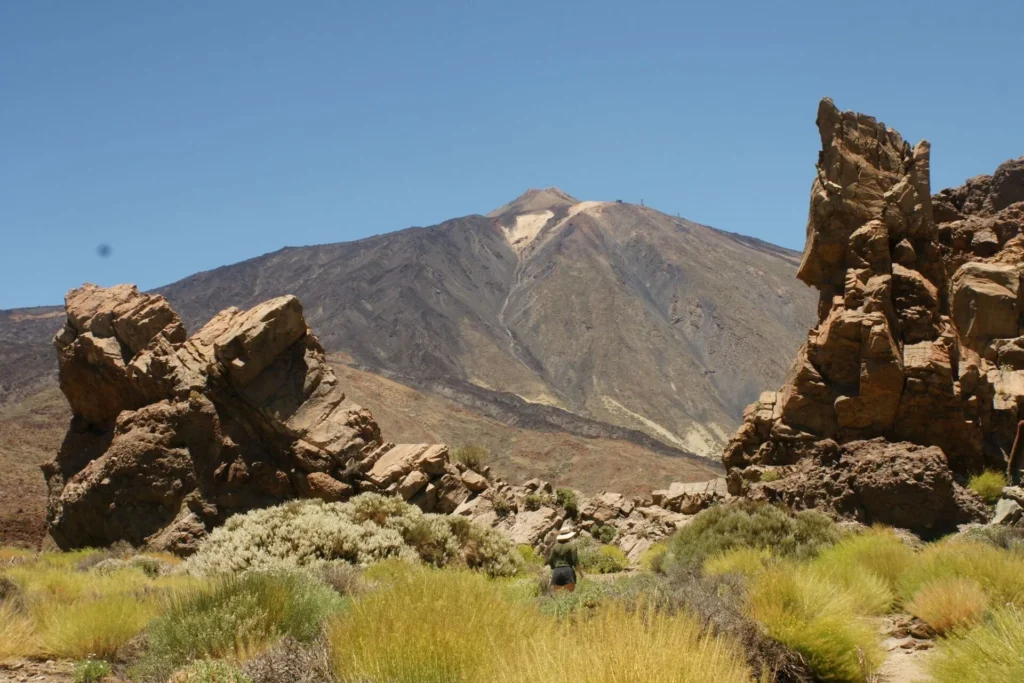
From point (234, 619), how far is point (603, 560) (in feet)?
39.2

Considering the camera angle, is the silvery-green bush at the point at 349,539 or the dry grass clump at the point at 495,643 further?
the silvery-green bush at the point at 349,539

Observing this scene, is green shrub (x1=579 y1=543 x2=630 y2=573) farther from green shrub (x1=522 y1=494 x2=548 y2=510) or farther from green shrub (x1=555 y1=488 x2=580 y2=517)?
green shrub (x1=555 y1=488 x2=580 y2=517)

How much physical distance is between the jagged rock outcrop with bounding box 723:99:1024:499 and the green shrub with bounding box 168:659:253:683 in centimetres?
1425

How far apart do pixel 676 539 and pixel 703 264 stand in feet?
487

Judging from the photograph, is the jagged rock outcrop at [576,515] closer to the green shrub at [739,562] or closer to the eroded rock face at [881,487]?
the eroded rock face at [881,487]

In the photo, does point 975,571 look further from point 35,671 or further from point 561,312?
point 561,312

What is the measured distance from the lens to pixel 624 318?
130 metres

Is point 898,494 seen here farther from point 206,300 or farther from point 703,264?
point 703,264

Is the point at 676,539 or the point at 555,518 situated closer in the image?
the point at 676,539

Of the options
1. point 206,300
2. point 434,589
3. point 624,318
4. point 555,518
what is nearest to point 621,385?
point 624,318

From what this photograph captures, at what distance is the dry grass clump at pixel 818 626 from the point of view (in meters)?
7.35

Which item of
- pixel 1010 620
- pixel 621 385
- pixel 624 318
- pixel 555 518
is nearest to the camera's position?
pixel 1010 620

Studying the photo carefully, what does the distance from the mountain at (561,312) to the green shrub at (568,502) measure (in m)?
50.1

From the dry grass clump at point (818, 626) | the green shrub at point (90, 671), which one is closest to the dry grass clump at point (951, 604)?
the dry grass clump at point (818, 626)
